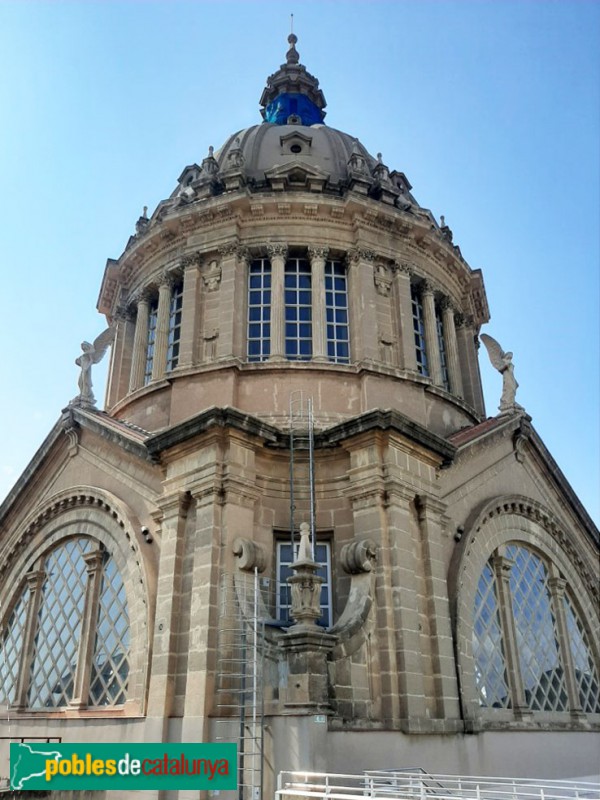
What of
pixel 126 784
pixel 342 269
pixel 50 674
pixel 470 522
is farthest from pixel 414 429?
pixel 50 674

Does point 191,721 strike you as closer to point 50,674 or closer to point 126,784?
point 126,784

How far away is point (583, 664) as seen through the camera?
18.5m

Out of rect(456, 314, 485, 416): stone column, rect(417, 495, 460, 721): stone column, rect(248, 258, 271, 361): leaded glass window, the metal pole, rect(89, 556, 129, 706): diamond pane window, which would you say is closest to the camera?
rect(417, 495, 460, 721): stone column

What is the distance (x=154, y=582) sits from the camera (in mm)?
13844

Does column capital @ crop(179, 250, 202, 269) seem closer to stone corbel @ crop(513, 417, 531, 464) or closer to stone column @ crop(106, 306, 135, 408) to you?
stone column @ crop(106, 306, 135, 408)

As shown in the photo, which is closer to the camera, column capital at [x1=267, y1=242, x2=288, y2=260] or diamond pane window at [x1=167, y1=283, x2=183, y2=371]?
column capital at [x1=267, y1=242, x2=288, y2=260]

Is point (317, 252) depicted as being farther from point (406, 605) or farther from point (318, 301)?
point (406, 605)

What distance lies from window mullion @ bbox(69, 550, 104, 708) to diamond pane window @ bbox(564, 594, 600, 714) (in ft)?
38.0

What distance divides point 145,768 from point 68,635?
6.24 metres

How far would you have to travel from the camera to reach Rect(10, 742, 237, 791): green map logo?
33.9 feet

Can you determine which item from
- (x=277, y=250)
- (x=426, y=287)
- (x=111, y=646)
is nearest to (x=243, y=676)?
(x=111, y=646)

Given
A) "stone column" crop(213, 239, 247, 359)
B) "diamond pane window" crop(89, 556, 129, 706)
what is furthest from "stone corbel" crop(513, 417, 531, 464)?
"diamond pane window" crop(89, 556, 129, 706)

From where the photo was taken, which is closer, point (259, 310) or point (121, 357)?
point (259, 310)

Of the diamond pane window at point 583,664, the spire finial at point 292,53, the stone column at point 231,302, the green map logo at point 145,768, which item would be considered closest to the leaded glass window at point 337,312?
the stone column at point 231,302
